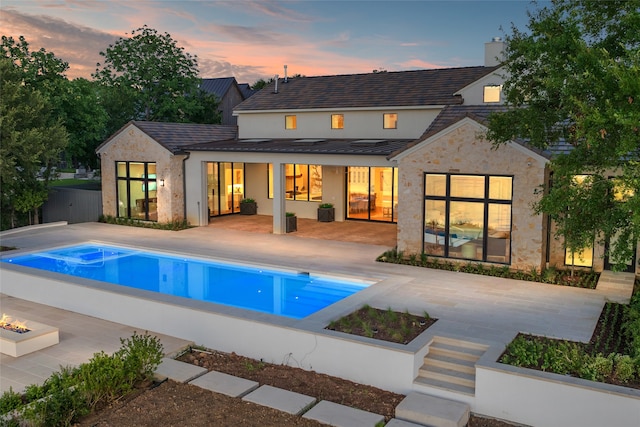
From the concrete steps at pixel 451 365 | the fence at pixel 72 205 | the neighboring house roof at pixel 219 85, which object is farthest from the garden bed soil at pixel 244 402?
the neighboring house roof at pixel 219 85

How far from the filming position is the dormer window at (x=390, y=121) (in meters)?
22.9

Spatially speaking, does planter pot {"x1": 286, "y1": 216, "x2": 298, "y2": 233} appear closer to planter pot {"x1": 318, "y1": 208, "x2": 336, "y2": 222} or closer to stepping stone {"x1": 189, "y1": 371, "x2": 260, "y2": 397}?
planter pot {"x1": 318, "y1": 208, "x2": 336, "y2": 222}

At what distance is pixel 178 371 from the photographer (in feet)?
30.8

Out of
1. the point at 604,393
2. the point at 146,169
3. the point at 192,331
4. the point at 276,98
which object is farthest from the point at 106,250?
the point at 604,393

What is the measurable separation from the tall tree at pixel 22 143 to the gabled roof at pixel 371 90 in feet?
27.1

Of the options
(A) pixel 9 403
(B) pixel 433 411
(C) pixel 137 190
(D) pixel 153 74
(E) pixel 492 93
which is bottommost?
(B) pixel 433 411

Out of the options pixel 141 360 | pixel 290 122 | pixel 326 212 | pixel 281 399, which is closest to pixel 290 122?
pixel 290 122

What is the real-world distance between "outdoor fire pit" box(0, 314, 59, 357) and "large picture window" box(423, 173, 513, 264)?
9995 millimetres

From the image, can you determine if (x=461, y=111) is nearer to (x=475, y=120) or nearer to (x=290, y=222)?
(x=475, y=120)

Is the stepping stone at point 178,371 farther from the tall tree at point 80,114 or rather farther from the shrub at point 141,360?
the tall tree at point 80,114

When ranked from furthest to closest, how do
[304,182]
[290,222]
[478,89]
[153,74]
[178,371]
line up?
1. [153,74]
2. [304,182]
3. [478,89]
4. [290,222]
5. [178,371]

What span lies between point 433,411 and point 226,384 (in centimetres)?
319

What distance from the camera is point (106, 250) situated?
63.1 feet

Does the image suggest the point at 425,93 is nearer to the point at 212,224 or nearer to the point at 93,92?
the point at 212,224
